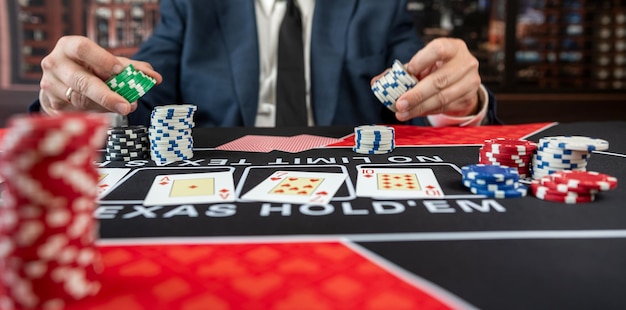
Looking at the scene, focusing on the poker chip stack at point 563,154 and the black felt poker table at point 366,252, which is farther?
the poker chip stack at point 563,154

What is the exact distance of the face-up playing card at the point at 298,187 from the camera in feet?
3.23

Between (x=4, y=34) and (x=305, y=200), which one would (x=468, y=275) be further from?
(x=4, y=34)

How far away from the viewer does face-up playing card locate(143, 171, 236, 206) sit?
987 mm

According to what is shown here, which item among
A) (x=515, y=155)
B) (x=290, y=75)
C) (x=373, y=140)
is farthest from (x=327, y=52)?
(x=515, y=155)

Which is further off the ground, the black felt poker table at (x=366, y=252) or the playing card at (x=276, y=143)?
the playing card at (x=276, y=143)

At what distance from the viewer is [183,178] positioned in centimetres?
115

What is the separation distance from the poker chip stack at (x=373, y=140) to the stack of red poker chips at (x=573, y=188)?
531mm

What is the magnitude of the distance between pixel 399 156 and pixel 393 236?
2.18ft

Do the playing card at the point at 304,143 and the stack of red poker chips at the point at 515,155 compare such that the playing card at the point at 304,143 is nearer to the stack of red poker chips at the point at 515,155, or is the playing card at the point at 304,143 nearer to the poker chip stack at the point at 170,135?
the poker chip stack at the point at 170,135

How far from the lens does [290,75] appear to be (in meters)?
2.42

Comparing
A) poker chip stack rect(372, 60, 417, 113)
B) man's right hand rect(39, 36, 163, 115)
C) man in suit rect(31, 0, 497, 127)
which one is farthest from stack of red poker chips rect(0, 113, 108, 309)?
man in suit rect(31, 0, 497, 127)

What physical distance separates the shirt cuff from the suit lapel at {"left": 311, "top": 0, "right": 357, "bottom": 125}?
51cm

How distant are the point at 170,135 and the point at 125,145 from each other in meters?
0.13

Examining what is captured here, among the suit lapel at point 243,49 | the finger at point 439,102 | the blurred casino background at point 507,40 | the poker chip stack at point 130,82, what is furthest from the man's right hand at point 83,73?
the blurred casino background at point 507,40
